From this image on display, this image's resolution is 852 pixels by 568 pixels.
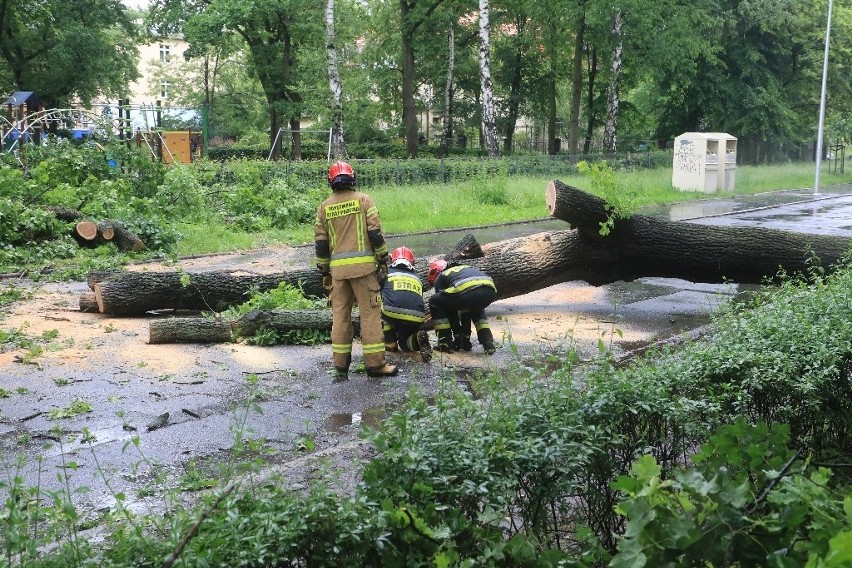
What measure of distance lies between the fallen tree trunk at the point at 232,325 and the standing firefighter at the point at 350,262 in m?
1.36

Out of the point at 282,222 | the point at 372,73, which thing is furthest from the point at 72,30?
the point at 282,222

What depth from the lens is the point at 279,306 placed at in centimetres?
1081

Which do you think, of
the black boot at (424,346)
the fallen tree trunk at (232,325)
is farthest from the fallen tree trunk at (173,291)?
the black boot at (424,346)

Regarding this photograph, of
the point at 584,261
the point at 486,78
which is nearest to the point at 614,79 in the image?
the point at 486,78

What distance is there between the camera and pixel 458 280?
9648 mm

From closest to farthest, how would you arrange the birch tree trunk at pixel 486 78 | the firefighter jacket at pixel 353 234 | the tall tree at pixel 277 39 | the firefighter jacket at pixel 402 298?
the firefighter jacket at pixel 353 234 → the firefighter jacket at pixel 402 298 → the birch tree trunk at pixel 486 78 → the tall tree at pixel 277 39

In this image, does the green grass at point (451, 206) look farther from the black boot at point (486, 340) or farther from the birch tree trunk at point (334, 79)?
the birch tree trunk at point (334, 79)

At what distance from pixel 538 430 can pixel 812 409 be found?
Result: 6.15ft

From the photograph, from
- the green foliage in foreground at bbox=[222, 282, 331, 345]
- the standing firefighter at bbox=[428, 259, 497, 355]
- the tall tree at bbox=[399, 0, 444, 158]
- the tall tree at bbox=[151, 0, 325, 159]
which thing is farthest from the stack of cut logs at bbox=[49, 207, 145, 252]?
the tall tree at bbox=[399, 0, 444, 158]

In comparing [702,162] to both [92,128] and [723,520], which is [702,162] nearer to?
[92,128]

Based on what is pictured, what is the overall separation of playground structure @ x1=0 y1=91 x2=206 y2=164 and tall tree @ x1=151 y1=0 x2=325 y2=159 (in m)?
5.78

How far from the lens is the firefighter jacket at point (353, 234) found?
8.51m

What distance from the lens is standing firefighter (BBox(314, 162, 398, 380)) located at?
8.52 m

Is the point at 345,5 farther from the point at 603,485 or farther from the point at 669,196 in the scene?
the point at 603,485
